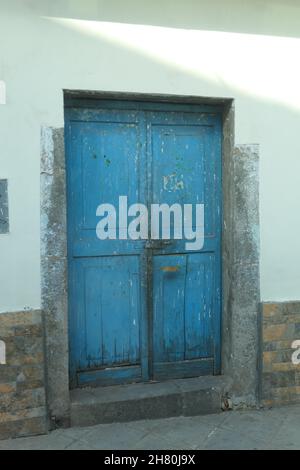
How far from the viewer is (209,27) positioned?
3482mm

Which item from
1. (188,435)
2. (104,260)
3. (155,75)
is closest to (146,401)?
(188,435)

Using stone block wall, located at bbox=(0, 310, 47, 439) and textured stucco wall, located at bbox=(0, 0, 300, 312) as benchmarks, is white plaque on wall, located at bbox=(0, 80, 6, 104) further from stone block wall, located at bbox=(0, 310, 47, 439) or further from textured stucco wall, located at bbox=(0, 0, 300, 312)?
stone block wall, located at bbox=(0, 310, 47, 439)

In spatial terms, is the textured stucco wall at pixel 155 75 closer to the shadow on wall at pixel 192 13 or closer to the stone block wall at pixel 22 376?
the shadow on wall at pixel 192 13

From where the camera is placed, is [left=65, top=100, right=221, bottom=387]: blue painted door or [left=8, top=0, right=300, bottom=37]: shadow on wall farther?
[left=65, top=100, right=221, bottom=387]: blue painted door

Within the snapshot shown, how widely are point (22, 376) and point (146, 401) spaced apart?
2.79ft

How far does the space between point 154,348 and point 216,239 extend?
90cm

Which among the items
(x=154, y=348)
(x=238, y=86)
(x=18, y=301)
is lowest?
(x=154, y=348)

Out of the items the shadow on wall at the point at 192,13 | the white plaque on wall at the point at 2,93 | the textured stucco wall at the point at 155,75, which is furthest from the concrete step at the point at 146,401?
the shadow on wall at the point at 192,13

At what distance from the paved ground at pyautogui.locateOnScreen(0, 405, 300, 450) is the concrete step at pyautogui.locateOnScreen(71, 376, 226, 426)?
5 cm

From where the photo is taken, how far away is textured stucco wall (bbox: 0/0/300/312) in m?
3.17

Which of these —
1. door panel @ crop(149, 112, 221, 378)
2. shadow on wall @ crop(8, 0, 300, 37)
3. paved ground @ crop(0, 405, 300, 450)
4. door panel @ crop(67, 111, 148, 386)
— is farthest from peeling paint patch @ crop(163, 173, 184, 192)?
paved ground @ crop(0, 405, 300, 450)

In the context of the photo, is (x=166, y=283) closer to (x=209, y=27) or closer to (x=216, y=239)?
(x=216, y=239)

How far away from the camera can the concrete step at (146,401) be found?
343 centimetres

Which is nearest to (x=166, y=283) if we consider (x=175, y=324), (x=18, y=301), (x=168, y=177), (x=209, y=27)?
(x=175, y=324)
